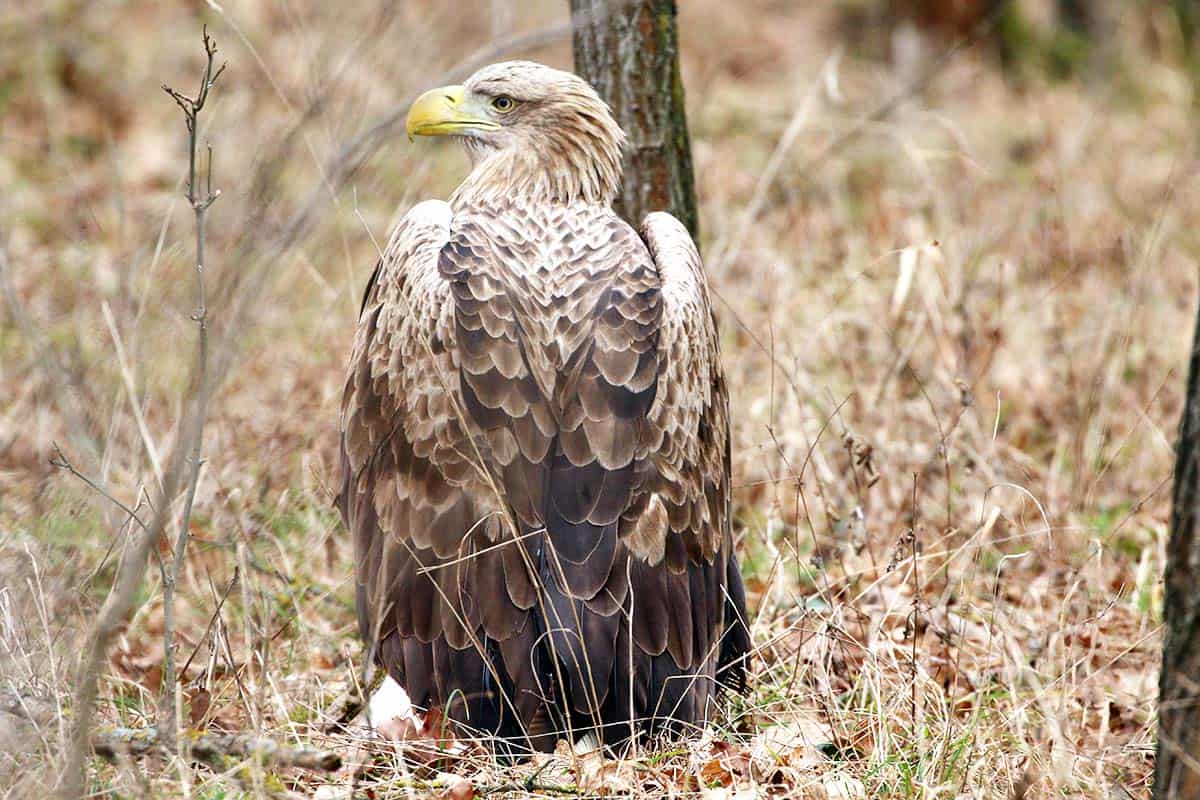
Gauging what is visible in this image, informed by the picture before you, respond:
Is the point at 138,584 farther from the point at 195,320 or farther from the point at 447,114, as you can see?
the point at 447,114

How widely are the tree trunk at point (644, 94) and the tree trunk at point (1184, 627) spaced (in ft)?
8.01

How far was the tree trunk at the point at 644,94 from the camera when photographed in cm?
479

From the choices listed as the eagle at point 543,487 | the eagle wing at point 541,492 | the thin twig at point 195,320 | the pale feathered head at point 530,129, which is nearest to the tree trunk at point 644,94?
the pale feathered head at point 530,129

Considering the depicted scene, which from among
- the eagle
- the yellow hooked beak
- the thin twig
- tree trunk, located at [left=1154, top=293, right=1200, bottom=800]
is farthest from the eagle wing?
tree trunk, located at [left=1154, top=293, right=1200, bottom=800]

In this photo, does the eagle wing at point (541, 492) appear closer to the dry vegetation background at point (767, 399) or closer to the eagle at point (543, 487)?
the eagle at point (543, 487)

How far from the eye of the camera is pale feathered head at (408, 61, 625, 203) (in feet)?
15.1

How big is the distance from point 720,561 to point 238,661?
161 centimetres

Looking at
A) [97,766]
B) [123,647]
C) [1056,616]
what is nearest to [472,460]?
Result: [97,766]

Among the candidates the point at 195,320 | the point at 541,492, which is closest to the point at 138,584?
the point at 195,320

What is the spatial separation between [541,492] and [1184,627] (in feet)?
5.46

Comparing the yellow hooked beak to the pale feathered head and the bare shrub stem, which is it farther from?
the bare shrub stem

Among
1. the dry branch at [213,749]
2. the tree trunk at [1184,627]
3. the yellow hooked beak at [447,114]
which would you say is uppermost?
the yellow hooked beak at [447,114]

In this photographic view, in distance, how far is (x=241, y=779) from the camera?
130 inches

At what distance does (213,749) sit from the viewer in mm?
3141
